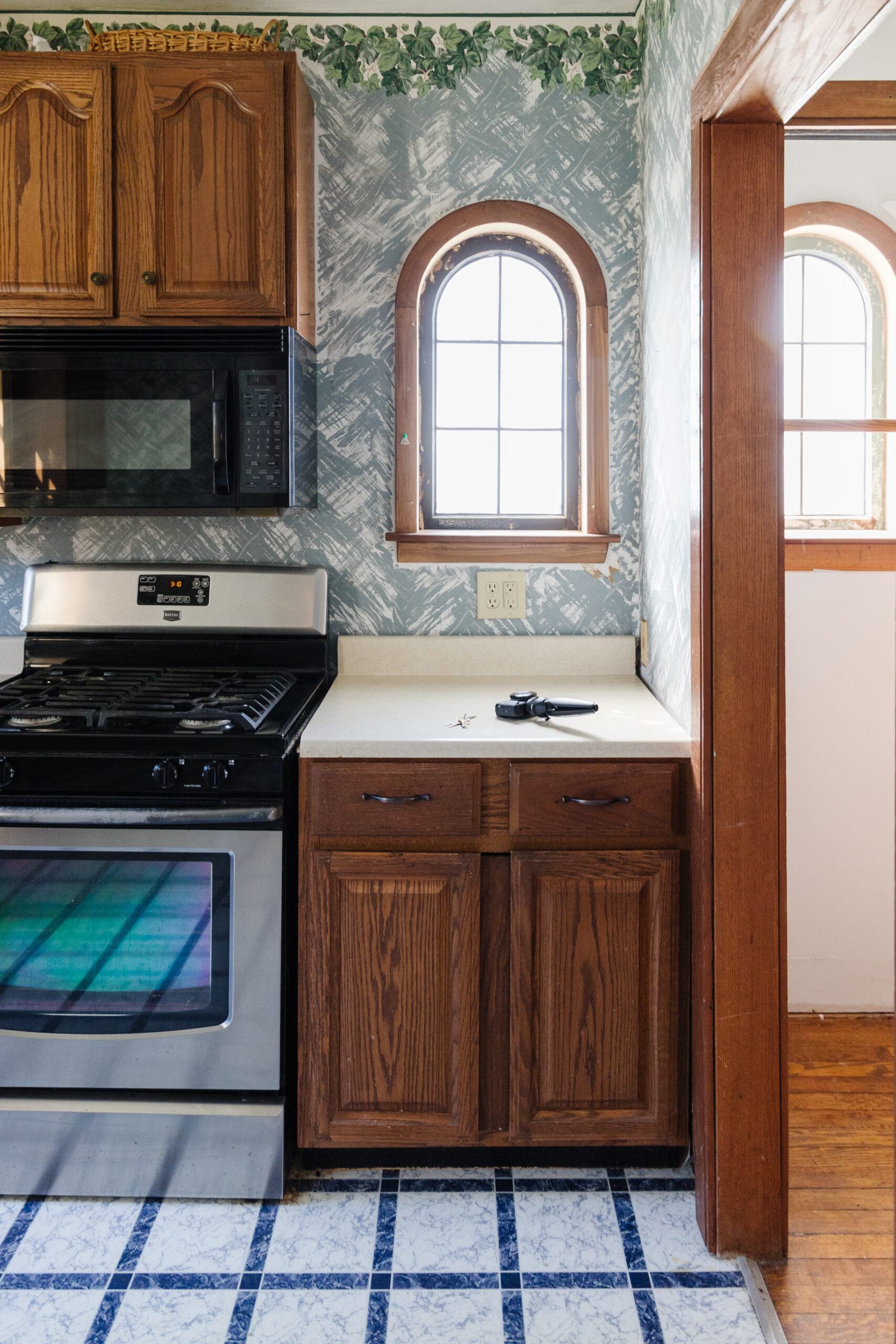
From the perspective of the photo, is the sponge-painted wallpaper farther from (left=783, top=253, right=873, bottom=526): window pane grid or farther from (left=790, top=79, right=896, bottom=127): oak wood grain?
(left=790, top=79, right=896, bottom=127): oak wood grain

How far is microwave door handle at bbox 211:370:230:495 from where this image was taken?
2025mm

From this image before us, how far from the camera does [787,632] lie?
2.36 meters

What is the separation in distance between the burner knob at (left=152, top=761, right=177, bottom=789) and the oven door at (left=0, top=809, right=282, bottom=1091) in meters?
0.08

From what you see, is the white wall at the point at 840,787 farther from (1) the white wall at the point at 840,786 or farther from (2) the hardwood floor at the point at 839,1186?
(2) the hardwood floor at the point at 839,1186

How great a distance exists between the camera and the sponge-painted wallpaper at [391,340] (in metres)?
2.32

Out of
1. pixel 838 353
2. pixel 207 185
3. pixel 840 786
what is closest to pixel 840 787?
pixel 840 786

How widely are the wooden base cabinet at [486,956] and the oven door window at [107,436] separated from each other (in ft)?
2.39

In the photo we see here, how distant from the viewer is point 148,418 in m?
2.06

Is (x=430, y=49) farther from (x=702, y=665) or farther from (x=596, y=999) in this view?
(x=596, y=999)

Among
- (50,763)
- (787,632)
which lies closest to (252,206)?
(50,763)

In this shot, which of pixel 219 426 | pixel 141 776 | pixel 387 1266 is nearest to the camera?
pixel 387 1266

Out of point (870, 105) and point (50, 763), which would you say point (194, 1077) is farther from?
point (870, 105)

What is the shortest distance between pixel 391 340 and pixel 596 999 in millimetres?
1572

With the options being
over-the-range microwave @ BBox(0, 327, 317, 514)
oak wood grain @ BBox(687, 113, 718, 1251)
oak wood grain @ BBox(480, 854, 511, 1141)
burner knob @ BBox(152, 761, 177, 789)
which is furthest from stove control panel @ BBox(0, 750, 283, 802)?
oak wood grain @ BBox(687, 113, 718, 1251)
